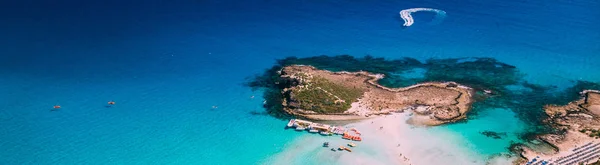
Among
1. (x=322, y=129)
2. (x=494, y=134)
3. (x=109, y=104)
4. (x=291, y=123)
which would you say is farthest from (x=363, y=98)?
(x=109, y=104)

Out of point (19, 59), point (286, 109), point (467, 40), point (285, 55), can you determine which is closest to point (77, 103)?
point (19, 59)

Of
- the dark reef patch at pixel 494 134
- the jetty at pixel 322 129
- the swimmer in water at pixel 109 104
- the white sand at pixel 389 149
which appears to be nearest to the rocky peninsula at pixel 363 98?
the jetty at pixel 322 129

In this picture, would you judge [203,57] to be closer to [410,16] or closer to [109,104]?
[109,104]

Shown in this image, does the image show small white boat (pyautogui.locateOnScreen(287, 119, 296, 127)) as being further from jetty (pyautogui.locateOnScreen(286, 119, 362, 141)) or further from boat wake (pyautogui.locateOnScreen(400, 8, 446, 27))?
boat wake (pyautogui.locateOnScreen(400, 8, 446, 27))

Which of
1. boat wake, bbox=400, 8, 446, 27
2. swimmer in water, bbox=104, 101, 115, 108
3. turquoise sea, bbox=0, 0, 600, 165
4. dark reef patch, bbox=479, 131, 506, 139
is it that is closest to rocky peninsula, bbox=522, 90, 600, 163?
dark reef patch, bbox=479, 131, 506, 139

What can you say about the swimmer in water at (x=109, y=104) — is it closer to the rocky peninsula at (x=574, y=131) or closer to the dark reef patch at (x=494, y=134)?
the dark reef patch at (x=494, y=134)

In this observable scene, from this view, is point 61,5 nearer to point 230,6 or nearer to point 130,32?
point 130,32
